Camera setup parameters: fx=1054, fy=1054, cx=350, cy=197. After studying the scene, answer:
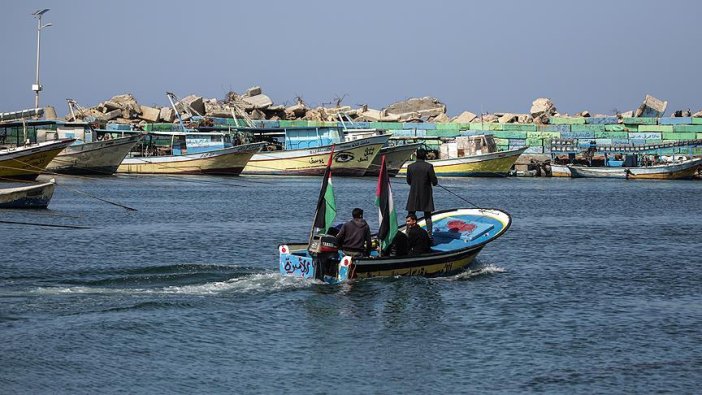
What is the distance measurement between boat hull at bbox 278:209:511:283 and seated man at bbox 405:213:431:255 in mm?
221

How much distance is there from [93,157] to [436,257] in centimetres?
3653

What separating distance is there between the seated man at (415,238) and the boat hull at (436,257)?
0.22 meters

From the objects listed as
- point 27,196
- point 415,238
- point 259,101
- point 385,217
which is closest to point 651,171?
point 259,101

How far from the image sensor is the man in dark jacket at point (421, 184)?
65.1ft

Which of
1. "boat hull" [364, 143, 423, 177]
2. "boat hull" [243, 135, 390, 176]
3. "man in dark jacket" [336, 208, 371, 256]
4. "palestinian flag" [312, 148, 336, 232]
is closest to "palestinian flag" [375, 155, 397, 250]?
"man in dark jacket" [336, 208, 371, 256]

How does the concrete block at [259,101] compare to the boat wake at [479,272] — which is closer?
the boat wake at [479,272]

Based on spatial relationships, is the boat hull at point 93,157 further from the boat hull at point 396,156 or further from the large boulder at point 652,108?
the large boulder at point 652,108

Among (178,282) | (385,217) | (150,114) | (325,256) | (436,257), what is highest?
(150,114)

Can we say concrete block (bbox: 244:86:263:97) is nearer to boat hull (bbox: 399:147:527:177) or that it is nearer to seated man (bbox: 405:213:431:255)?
boat hull (bbox: 399:147:527:177)

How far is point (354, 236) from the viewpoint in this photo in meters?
17.9

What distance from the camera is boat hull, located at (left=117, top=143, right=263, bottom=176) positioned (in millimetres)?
55188

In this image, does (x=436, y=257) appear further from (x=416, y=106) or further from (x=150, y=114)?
(x=416, y=106)

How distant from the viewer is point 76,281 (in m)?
18.6

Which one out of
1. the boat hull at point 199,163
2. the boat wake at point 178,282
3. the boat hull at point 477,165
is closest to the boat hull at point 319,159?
the boat hull at point 199,163
